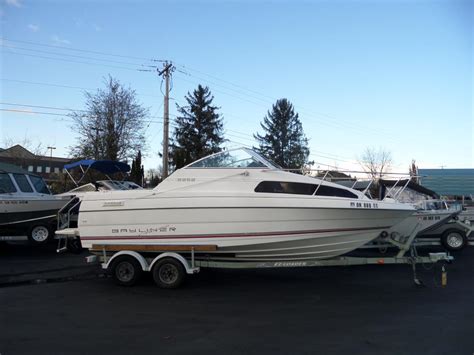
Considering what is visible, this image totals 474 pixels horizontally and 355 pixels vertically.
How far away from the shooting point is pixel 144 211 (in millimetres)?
8211

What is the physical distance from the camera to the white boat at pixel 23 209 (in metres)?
11.9

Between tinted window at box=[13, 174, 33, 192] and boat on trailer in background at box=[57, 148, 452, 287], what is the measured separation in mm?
5423

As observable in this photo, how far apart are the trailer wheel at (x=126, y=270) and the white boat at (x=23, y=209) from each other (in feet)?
16.6

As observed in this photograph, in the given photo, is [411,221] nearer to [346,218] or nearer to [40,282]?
[346,218]

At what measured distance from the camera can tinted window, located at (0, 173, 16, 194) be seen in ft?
40.0

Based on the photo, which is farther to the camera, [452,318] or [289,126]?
[289,126]

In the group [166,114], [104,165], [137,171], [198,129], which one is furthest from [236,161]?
[198,129]

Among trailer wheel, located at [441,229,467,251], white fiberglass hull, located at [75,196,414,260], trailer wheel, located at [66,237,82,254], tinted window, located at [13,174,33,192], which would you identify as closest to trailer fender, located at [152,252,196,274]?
white fiberglass hull, located at [75,196,414,260]

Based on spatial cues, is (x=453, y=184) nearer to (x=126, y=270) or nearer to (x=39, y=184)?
(x=39, y=184)

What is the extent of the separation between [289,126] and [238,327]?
44.9 m

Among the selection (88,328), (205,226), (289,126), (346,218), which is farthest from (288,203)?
(289,126)

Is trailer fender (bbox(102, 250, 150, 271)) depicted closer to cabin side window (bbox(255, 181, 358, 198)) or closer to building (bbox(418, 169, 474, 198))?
cabin side window (bbox(255, 181, 358, 198))

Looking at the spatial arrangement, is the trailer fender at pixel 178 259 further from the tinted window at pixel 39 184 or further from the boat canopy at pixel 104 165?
the tinted window at pixel 39 184

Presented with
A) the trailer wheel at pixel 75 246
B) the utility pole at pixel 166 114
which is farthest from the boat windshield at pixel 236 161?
the utility pole at pixel 166 114
